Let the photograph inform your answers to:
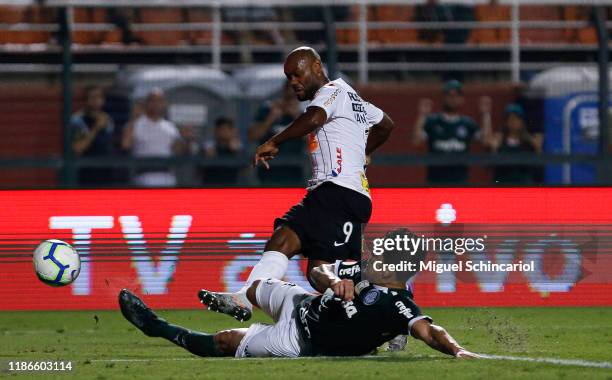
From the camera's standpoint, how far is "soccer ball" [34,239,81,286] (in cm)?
1034

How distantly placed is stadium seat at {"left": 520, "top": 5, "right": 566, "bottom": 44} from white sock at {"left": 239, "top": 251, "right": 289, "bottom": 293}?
8.06 meters

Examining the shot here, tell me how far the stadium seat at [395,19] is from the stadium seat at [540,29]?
4.53ft

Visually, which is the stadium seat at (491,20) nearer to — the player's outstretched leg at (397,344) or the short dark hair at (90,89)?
the short dark hair at (90,89)

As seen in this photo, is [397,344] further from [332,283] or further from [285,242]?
[332,283]

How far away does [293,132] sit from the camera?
8.84m

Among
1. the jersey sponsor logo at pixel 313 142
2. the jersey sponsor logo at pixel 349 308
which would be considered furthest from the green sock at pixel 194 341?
the jersey sponsor logo at pixel 313 142

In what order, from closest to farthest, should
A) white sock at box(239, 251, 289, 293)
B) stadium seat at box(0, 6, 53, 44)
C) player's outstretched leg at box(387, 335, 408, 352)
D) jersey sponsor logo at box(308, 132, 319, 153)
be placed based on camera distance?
white sock at box(239, 251, 289, 293)
player's outstretched leg at box(387, 335, 408, 352)
jersey sponsor logo at box(308, 132, 319, 153)
stadium seat at box(0, 6, 53, 44)

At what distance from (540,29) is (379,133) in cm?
735

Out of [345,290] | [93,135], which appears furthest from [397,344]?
[93,135]

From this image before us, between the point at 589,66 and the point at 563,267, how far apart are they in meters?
2.95

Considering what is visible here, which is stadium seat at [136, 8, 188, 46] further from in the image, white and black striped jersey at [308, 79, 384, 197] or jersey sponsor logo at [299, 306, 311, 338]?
jersey sponsor logo at [299, 306, 311, 338]

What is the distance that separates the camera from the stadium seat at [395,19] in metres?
16.6

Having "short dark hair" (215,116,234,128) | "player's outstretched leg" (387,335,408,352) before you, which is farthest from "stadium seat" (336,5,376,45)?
"player's outstretched leg" (387,335,408,352)

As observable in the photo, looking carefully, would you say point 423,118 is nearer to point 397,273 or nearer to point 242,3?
point 242,3
